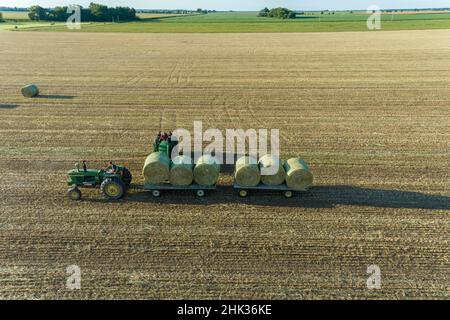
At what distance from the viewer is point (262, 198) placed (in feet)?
36.3

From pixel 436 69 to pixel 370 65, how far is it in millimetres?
5166

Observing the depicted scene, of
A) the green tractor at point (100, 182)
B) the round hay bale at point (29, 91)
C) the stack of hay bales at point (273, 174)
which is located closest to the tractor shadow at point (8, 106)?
the round hay bale at point (29, 91)

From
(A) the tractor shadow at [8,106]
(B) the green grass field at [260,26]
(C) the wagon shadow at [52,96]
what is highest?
(B) the green grass field at [260,26]

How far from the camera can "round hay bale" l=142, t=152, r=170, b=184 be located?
10703mm

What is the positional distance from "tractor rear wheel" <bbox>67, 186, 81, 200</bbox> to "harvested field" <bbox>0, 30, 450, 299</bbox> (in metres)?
0.23

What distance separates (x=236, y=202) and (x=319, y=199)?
2488 mm

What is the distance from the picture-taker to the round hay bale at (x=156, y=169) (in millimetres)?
10703

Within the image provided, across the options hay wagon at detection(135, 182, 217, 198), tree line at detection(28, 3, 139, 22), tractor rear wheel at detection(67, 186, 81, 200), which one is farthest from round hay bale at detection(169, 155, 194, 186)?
tree line at detection(28, 3, 139, 22)

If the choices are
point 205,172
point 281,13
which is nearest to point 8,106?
point 205,172

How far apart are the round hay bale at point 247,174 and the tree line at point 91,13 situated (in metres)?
101

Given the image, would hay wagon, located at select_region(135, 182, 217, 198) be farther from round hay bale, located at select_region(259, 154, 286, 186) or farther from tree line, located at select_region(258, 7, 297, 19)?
tree line, located at select_region(258, 7, 297, 19)

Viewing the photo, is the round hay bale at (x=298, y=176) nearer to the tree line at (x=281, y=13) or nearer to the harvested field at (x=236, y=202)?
the harvested field at (x=236, y=202)

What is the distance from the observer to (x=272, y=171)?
35.3 ft
